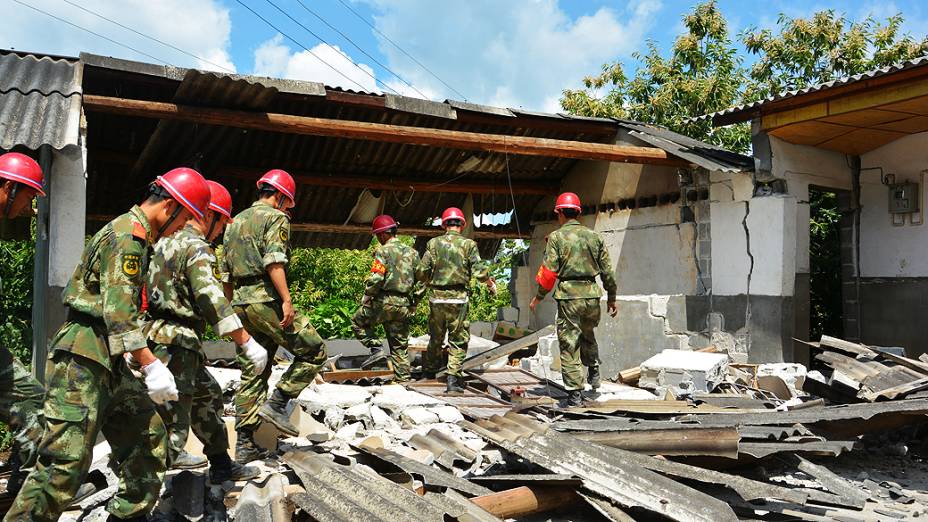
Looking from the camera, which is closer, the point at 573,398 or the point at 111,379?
the point at 111,379

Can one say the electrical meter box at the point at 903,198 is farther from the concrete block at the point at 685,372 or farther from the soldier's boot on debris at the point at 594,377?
the soldier's boot on debris at the point at 594,377

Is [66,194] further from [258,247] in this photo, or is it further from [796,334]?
[796,334]

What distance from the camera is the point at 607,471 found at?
4105 mm

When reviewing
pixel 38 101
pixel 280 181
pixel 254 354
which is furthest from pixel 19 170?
pixel 38 101

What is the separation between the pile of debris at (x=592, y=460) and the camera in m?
3.70

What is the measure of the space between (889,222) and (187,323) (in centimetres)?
902

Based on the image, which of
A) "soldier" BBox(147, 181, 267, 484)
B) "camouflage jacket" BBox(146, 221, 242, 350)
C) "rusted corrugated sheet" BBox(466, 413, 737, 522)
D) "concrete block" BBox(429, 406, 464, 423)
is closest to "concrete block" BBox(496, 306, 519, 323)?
"concrete block" BBox(429, 406, 464, 423)

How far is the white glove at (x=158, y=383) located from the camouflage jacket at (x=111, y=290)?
0.37ft

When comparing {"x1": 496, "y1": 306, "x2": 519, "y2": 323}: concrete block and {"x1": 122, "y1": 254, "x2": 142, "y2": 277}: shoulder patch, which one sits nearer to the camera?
{"x1": 122, "y1": 254, "x2": 142, "y2": 277}: shoulder patch

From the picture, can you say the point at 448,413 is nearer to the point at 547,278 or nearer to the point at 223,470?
the point at 547,278

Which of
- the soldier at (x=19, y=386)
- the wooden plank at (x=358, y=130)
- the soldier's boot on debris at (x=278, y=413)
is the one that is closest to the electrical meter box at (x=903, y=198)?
the wooden plank at (x=358, y=130)

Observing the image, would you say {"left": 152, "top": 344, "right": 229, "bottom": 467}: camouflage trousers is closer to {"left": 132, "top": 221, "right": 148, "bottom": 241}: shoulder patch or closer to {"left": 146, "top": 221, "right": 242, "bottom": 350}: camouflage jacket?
{"left": 146, "top": 221, "right": 242, "bottom": 350}: camouflage jacket

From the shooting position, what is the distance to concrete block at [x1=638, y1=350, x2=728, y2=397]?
750 centimetres

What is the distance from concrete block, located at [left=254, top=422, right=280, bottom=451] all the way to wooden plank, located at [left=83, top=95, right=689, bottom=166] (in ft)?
10.7
